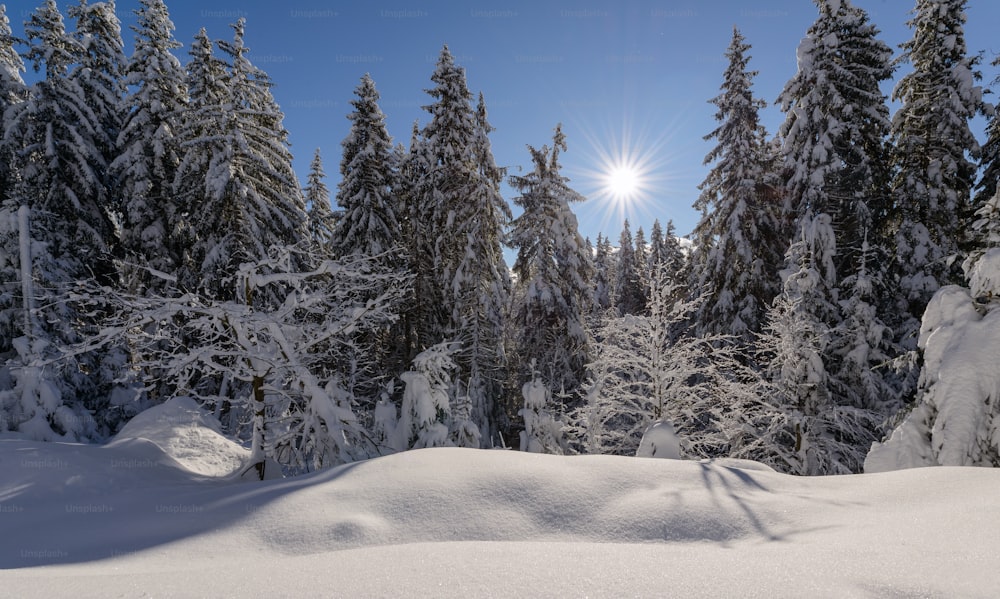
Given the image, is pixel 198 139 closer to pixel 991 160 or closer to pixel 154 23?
pixel 154 23

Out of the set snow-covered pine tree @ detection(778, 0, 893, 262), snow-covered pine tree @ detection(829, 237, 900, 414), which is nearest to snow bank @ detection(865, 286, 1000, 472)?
snow-covered pine tree @ detection(829, 237, 900, 414)

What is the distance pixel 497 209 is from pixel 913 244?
563 inches

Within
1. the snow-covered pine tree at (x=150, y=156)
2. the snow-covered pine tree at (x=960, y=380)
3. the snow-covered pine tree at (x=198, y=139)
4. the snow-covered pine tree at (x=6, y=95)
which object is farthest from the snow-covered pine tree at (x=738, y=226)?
the snow-covered pine tree at (x=6, y=95)

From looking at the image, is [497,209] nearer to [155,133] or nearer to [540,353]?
[540,353]

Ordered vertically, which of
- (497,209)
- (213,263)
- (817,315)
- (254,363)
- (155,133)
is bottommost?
(254,363)

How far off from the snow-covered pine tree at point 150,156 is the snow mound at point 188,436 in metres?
7.55

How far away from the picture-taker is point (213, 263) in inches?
594

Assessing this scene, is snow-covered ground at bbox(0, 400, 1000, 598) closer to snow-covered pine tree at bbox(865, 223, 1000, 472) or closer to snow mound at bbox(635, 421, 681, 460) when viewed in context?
snow-covered pine tree at bbox(865, 223, 1000, 472)

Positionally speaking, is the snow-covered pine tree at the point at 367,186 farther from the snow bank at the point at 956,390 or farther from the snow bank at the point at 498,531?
the snow bank at the point at 956,390

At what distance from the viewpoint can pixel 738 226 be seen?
1634 cm

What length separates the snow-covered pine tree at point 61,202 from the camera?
44.4ft

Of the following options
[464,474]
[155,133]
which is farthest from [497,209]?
[464,474]

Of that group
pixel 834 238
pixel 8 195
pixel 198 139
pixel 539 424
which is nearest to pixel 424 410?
pixel 539 424

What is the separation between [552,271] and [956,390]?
13110 mm
